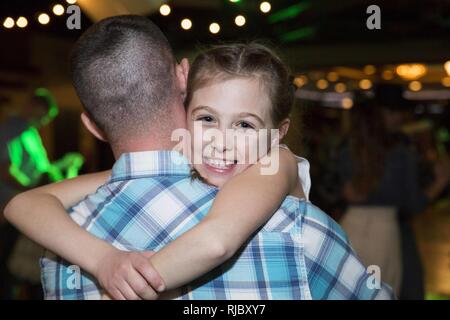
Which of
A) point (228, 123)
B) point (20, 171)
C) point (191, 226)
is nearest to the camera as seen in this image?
point (191, 226)

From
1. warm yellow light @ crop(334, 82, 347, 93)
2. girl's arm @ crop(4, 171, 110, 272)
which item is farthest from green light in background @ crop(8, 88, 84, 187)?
warm yellow light @ crop(334, 82, 347, 93)

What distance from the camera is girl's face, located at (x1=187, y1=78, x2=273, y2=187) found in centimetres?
119

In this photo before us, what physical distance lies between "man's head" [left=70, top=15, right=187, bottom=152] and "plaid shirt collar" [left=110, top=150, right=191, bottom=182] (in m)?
0.04

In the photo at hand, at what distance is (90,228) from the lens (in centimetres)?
116

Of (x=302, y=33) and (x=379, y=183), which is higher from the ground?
(x=302, y=33)

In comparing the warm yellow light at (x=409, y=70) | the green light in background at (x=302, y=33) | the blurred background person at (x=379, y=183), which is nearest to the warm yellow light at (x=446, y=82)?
the warm yellow light at (x=409, y=70)

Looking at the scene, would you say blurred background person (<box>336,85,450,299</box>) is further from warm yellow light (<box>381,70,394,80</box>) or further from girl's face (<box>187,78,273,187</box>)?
warm yellow light (<box>381,70,394,80</box>)

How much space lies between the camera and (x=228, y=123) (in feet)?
3.89

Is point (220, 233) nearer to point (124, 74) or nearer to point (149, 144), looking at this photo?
point (149, 144)

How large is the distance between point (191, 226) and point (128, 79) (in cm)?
30

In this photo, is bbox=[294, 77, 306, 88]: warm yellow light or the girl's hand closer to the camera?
the girl's hand

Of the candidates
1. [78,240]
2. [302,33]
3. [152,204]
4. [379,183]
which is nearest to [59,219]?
[78,240]
